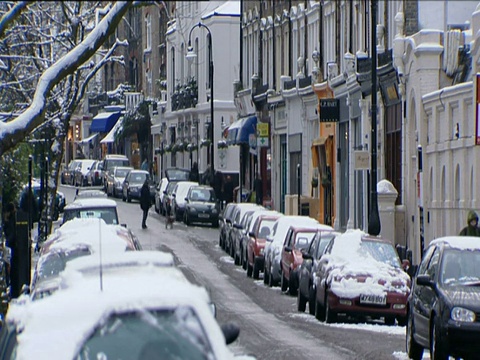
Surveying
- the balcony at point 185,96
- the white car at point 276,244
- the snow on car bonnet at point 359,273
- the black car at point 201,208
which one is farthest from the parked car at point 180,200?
the snow on car bonnet at point 359,273

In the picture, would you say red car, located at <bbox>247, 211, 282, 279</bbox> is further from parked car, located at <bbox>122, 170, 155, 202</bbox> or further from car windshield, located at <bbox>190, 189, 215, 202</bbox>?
parked car, located at <bbox>122, 170, 155, 202</bbox>

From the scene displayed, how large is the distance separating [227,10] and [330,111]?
25.0m

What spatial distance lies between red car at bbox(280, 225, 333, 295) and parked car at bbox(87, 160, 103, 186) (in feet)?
159

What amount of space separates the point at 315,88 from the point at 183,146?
28.8 meters

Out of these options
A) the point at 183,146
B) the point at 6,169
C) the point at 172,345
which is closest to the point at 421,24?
the point at 6,169

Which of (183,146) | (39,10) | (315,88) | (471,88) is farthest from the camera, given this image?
(183,146)

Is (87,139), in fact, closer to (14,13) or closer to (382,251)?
(382,251)

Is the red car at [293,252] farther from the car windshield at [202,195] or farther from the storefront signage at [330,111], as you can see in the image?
the car windshield at [202,195]

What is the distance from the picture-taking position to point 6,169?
1469 inches

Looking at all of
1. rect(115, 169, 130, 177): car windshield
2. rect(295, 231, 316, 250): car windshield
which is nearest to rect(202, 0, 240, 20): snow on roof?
rect(115, 169, 130, 177): car windshield

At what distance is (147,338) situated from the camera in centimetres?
729

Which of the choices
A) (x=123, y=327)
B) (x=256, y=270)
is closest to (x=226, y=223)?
(x=256, y=270)

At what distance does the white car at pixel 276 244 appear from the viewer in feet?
95.9

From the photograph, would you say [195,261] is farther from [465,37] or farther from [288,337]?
[288,337]
